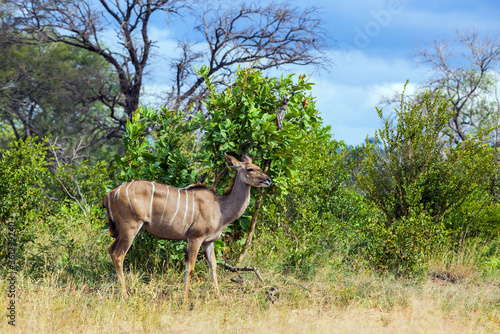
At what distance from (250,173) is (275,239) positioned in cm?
264

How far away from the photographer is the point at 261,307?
18.5 feet

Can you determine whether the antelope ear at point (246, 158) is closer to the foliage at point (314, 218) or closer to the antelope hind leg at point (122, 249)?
the foliage at point (314, 218)

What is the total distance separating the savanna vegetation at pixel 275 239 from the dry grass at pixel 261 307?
2cm

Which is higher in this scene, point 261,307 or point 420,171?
point 420,171

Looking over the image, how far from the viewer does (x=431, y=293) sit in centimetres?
629

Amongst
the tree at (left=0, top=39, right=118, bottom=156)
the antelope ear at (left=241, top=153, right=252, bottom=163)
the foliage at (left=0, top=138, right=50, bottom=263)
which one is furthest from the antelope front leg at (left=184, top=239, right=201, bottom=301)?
the tree at (left=0, top=39, right=118, bottom=156)

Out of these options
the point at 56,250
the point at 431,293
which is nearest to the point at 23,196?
the point at 56,250

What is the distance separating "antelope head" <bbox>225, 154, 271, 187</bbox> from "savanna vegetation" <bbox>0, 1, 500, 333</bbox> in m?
0.44

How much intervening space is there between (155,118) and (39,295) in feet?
8.71

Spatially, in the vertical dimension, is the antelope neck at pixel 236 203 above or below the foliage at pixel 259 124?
below

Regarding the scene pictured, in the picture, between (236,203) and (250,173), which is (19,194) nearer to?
(236,203)

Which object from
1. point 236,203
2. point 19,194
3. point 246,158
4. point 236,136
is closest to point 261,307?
point 236,203

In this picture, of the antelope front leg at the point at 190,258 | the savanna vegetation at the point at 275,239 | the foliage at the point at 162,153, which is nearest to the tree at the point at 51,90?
the savanna vegetation at the point at 275,239

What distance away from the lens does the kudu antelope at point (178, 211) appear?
5.73 meters
